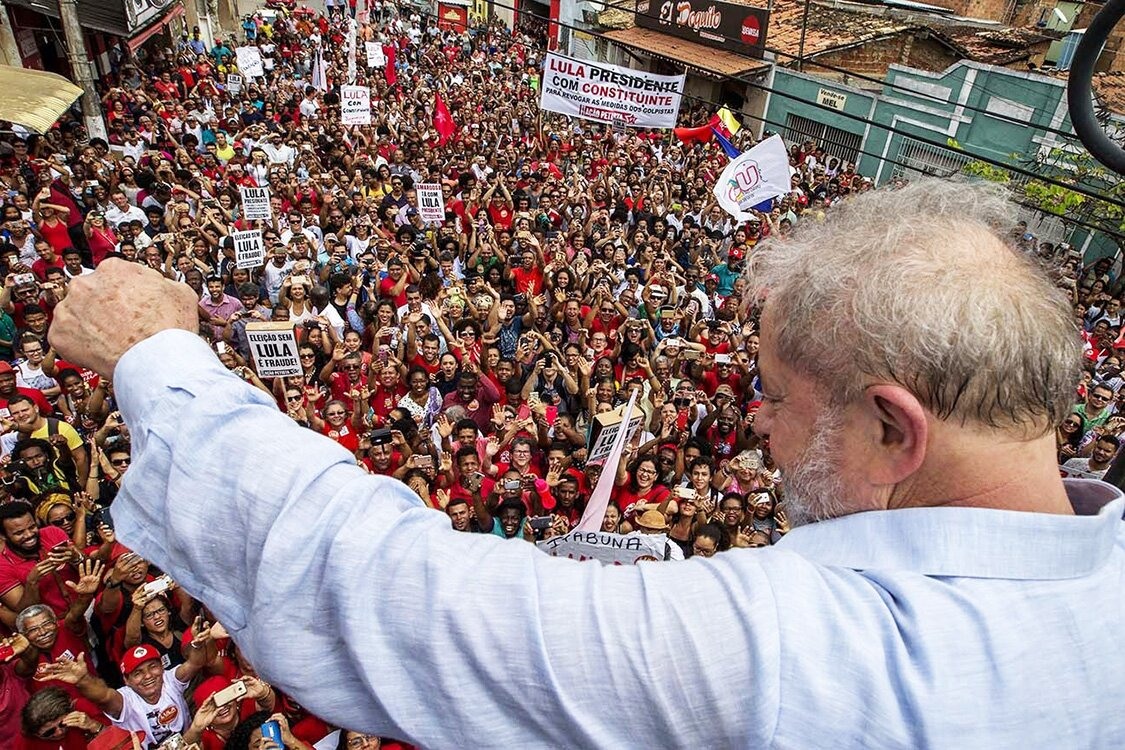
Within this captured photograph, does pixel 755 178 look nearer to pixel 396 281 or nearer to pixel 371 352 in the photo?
pixel 396 281

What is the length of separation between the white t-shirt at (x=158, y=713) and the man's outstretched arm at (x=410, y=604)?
3.36 meters

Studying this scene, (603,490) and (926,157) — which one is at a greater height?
(603,490)

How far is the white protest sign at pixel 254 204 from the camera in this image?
874 cm

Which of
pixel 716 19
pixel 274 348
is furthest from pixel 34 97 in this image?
pixel 716 19

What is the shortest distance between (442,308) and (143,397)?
673 centimetres

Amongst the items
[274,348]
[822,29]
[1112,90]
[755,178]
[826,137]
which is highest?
[822,29]

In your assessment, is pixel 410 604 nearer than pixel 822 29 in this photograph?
Yes

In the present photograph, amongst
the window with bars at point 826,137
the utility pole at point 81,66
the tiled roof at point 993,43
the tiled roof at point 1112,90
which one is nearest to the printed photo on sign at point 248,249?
the utility pole at point 81,66

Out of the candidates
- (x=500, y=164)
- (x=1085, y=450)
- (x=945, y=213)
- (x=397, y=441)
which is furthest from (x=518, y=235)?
(x=945, y=213)

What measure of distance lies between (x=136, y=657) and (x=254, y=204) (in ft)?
21.6

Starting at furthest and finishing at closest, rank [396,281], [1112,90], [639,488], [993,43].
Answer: [993,43], [1112,90], [396,281], [639,488]

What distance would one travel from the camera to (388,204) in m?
10.8

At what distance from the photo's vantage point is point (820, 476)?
979 mm

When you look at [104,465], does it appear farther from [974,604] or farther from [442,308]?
[974,604]
